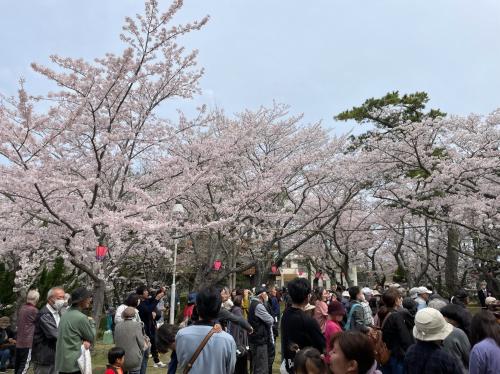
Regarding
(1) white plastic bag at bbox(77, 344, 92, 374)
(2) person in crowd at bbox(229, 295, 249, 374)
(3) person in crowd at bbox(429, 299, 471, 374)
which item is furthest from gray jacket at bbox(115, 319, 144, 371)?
(3) person in crowd at bbox(429, 299, 471, 374)

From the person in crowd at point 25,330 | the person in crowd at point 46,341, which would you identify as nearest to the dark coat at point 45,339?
the person in crowd at point 46,341

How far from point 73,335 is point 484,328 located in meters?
3.77

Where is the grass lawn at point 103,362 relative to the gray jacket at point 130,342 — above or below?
below

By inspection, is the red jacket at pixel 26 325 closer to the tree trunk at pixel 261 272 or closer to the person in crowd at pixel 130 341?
the person in crowd at pixel 130 341

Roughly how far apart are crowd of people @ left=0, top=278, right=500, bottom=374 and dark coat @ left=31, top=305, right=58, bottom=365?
1 cm

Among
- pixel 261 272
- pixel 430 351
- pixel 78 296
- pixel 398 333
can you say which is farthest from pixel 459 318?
pixel 261 272

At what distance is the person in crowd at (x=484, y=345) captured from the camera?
8.68 ft

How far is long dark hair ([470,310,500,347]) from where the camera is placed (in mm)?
2787

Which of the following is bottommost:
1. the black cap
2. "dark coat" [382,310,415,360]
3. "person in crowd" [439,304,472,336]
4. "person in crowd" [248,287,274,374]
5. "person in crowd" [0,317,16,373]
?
"person in crowd" [0,317,16,373]

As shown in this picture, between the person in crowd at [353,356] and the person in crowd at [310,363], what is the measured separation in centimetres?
43

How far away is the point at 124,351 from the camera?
4.67m

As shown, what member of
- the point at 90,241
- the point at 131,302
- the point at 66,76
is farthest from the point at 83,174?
the point at 131,302

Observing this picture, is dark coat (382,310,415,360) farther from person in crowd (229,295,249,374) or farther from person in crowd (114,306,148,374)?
person in crowd (114,306,148,374)

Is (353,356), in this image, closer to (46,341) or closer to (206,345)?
(206,345)
